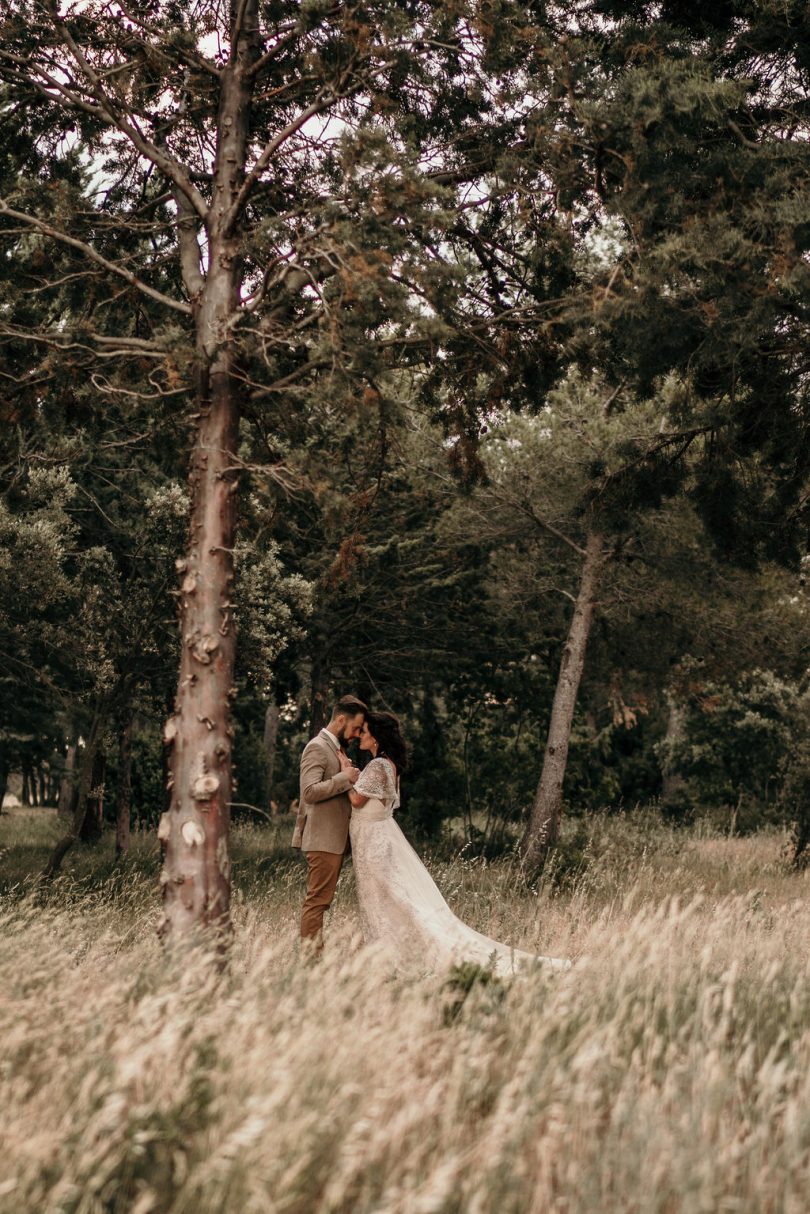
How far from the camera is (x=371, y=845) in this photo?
24.8 ft

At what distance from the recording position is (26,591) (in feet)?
44.5

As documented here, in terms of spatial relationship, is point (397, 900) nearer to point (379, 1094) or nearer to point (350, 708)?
point (350, 708)

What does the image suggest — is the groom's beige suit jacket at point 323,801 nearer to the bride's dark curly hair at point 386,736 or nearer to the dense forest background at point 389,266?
the bride's dark curly hair at point 386,736

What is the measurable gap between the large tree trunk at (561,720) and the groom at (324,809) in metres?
8.58

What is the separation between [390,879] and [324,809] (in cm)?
69

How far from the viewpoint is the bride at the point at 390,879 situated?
24.3 feet

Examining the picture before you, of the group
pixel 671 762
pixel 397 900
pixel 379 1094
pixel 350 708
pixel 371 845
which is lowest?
pixel 671 762

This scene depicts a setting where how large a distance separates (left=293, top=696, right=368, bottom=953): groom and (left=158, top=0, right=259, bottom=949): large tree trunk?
2.61 ft

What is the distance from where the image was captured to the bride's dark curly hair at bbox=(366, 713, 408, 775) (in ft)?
25.5

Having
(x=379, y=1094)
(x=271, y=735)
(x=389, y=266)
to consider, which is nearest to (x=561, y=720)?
(x=389, y=266)

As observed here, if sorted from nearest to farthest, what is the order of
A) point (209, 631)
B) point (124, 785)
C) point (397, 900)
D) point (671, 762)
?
point (209, 631) → point (397, 900) → point (124, 785) → point (671, 762)

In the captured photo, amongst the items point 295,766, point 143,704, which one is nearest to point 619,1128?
point 143,704

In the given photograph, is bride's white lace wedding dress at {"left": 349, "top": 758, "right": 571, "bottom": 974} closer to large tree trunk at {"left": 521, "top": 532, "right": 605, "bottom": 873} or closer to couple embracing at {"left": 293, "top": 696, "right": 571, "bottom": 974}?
couple embracing at {"left": 293, "top": 696, "right": 571, "bottom": 974}

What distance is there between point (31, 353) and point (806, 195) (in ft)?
19.5
